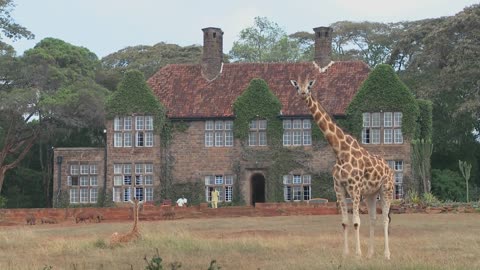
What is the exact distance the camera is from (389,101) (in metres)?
44.4

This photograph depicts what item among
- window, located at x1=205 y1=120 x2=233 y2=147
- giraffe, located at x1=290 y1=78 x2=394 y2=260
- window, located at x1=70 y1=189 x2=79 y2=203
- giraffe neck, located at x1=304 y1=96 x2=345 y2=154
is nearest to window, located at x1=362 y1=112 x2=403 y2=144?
window, located at x1=205 y1=120 x2=233 y2=147

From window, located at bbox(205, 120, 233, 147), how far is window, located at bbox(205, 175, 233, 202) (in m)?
1.90

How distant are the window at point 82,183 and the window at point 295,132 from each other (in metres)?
11.4

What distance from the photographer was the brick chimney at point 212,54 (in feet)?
158

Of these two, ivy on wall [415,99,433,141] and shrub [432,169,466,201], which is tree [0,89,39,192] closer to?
ivy on wall [415,99,433,141]

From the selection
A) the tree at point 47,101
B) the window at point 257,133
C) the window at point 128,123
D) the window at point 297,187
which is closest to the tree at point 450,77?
the window at point 297,187

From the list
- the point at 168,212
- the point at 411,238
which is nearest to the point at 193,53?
the point at 168,212

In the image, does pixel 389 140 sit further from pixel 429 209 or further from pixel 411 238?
pixel 411 238

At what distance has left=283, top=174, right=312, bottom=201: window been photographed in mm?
45188

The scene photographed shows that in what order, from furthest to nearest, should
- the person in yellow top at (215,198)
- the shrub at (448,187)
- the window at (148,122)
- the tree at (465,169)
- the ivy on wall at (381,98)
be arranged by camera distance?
the shrub at (448,187)
the window at (148,122)
the ivy on wall at (381,98)
the person in yellow top at (215,198)
the tree at (465,169)

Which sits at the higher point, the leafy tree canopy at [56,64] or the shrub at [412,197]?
the leafy tree canopy at [56,64]

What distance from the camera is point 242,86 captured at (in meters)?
47.2

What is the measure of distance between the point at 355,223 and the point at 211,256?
3341mm

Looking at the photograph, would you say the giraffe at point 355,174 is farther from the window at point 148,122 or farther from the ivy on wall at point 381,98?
the window at point 148,122
